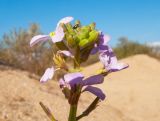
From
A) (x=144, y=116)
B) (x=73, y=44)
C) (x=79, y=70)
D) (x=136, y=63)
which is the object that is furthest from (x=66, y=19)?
(x=136, y=63)

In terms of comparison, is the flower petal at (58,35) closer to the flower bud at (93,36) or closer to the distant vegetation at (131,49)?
the flower bud at (93,36)

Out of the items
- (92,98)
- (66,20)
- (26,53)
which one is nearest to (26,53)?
(26,53)

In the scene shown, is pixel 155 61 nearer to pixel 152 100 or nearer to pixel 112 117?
pixel 152 100

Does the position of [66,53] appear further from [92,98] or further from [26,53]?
[26,53]

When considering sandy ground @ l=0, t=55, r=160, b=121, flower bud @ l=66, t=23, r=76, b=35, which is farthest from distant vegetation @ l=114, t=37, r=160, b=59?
flower bud @ l=66, t=23, r=76, b=35

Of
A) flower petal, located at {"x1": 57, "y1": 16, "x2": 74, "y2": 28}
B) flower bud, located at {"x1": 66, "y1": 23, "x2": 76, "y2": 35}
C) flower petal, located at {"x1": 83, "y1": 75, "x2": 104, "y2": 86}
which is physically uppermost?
flower petal, located at {"x1": 57, "y1": 16, "x2": 74, "y2": 28}

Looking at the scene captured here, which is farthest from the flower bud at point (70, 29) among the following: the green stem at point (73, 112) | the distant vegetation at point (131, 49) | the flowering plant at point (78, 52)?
the distant vegetation at point (131, 49)

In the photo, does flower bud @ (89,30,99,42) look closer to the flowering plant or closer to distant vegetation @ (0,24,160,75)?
the flowering plant
